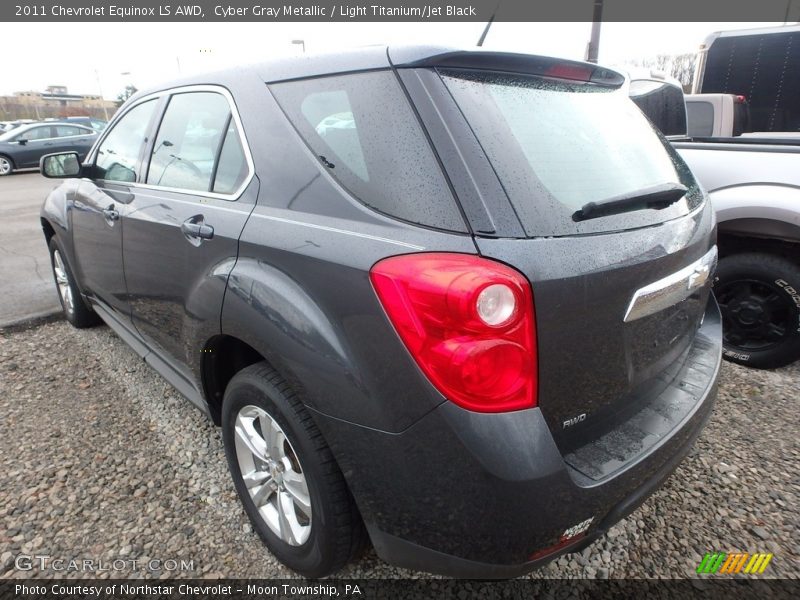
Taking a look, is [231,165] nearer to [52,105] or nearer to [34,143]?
[34,143]

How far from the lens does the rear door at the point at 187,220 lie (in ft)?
6.15

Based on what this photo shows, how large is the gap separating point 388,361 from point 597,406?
0.64 m

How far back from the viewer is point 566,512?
52.7 inches

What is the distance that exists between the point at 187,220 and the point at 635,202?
164 centimetres

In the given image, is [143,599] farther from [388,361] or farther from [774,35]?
[774,35]

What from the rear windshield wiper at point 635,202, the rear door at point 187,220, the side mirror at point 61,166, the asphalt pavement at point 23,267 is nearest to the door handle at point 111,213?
the rear door at point 187,220

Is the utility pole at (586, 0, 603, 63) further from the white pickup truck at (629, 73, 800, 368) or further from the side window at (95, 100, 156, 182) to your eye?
the side window at (95, 100, 156, 182)

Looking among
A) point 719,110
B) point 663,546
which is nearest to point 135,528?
point 663,546

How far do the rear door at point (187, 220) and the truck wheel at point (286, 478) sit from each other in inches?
12.9

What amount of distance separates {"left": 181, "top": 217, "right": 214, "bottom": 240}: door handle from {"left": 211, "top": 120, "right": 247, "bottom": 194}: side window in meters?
0.15

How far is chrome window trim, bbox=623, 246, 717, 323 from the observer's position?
1489mm

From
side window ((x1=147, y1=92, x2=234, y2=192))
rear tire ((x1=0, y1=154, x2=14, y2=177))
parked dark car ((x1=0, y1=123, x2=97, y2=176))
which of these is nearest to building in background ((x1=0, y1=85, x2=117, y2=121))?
parked dark car ((x1=0, y1=123, x2=97, y2=176))

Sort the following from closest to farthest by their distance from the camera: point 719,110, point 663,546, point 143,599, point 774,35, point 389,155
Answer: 1. point 389,155
2. point 143,599
3. point 663,546
4. point 719,110
5. point 774,35

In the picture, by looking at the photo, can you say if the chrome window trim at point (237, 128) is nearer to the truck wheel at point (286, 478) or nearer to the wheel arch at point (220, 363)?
the wheel arch at point (220, 363)
